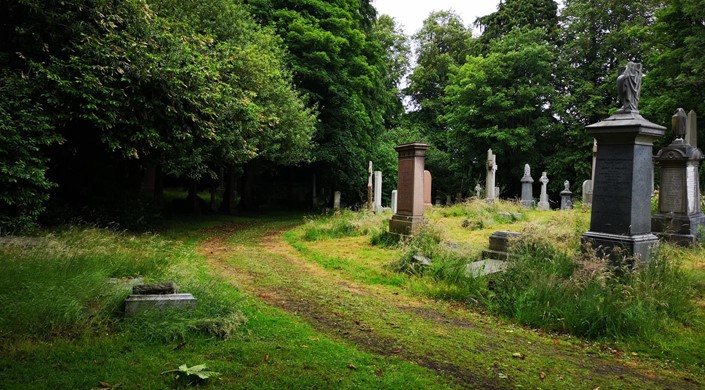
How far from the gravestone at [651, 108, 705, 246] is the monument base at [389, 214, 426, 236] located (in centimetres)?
539

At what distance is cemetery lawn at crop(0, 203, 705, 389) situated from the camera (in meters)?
3.76

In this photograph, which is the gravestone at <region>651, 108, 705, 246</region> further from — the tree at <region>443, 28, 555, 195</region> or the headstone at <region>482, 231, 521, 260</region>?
the tree at <region>443, 28, 555, 195</region>

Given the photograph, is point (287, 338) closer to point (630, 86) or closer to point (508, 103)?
point (630, 86)

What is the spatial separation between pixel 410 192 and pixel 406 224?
0.92 m

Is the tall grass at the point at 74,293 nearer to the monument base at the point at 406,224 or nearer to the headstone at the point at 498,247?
the headstone at the point at 498,247

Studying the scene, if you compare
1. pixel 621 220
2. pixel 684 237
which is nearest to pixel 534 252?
pixel 621 220

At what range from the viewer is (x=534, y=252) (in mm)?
7277

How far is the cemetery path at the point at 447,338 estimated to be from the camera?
13.3 ft

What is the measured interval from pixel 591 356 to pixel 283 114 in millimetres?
14679

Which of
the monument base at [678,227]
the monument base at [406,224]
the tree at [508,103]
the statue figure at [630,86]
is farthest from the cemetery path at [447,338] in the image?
the tree at [508,103]

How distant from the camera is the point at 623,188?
6723mm

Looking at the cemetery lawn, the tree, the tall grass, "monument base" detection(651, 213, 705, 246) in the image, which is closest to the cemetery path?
the cemetery lawn

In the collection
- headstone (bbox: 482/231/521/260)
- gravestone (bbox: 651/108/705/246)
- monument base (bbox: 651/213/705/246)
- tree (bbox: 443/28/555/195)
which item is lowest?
headstone (bbox: 482/231/521/260)

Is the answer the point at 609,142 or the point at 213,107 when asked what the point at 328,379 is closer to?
the point at 609,142
